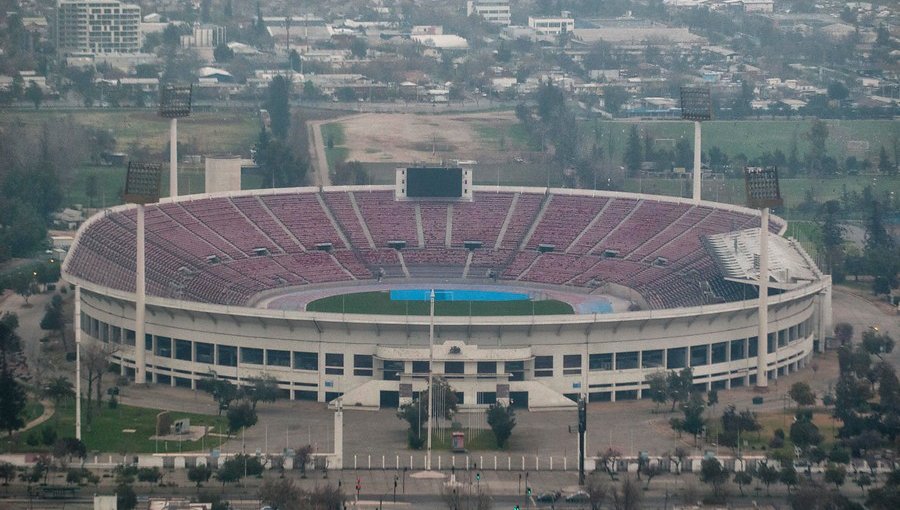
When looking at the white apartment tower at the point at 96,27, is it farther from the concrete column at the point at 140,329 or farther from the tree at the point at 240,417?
the tree at the point at 240,417

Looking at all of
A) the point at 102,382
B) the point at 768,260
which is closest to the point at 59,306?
the point at 102,382

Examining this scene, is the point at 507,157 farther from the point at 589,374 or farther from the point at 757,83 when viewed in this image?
the point at 589,374

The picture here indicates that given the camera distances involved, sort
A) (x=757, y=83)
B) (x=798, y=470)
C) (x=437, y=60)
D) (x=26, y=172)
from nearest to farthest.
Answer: (x=798, y=470) → (x=26, y=172) → (x=757, y=83) → (x=437, y=60)

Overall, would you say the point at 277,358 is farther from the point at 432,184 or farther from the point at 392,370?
the point at 432,184

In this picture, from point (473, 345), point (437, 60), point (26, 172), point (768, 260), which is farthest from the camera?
point (437, 60)

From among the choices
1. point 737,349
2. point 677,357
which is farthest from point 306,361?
point 737,349

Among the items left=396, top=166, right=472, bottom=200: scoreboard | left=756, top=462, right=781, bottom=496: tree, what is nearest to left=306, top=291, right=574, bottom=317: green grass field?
left=396, top=166, right=472, bottom=200: scoreboard
